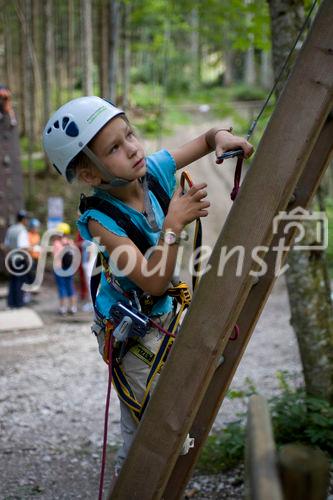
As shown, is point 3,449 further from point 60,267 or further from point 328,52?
point 60,267

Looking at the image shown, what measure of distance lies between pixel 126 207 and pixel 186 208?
1.18 ft

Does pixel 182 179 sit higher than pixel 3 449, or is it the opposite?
pixel 182 179

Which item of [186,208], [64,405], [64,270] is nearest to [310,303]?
[186,208]

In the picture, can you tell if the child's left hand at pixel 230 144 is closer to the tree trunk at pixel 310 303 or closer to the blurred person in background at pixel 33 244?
the tree trunk at pixel 310 303

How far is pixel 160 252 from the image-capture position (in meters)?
2.63

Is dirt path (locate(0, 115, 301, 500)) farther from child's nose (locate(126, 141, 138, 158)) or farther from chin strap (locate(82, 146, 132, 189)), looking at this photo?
child's nose (locate(126, 141, 138, 158))

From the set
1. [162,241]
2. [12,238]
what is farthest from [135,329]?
[12,238]

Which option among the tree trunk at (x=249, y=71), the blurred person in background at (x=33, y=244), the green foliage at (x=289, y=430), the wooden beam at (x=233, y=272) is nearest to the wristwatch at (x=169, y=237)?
the wooden beam at (x=233, y=272)

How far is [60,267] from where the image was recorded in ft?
46.2

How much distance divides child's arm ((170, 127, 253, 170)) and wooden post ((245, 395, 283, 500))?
127cm

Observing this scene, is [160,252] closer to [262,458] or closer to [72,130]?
[72,130]

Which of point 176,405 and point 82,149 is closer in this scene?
point 176,405

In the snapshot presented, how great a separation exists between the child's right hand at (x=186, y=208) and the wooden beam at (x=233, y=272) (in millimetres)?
192

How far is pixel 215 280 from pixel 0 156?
16.3 meters
